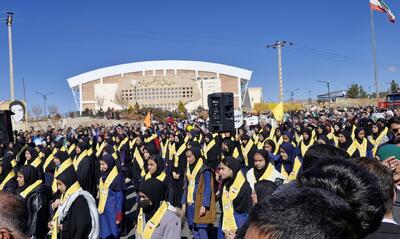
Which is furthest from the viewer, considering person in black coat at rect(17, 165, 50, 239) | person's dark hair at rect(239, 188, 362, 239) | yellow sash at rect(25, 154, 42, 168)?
yellow sash at rect(25, 154, 42, 168)

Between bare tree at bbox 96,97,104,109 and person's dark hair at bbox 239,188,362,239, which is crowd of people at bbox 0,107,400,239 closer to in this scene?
person's dark hair at bbox 239,188,362,239

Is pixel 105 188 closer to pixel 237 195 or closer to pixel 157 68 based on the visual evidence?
pixel 237 195

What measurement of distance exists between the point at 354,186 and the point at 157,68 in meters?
79.4

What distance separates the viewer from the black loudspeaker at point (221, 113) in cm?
878

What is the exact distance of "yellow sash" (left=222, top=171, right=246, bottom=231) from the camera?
5230 millimetres

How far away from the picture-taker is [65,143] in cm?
1620

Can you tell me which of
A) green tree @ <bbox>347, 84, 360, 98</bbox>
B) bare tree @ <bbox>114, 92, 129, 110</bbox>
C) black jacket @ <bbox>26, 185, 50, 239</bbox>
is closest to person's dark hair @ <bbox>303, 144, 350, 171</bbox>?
black jacket @ <bbox>26, 185, 50, 239</bbox>

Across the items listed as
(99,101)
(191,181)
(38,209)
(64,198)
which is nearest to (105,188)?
(191,181)

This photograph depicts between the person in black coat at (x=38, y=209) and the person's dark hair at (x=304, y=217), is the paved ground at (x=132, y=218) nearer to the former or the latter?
the person in black coat at (x=38, y=209)

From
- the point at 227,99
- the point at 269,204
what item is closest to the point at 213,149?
the point at 227,99

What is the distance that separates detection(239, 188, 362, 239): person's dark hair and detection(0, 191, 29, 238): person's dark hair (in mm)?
1393

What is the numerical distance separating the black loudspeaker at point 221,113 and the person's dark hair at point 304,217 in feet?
24.4

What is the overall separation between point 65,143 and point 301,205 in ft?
52.7

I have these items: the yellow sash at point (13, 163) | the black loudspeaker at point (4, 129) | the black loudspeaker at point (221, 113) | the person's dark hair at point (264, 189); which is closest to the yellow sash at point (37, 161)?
the yellow sash at point (13, 163)
